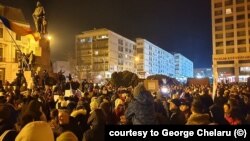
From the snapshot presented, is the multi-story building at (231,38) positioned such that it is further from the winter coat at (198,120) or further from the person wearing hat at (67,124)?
the winter coat at (198,120)

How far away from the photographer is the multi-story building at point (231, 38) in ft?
275

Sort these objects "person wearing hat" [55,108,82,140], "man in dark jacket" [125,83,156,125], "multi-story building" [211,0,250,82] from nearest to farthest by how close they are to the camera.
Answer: "person wearing hat" [55,108,82,140]
"man in dark jacket" [125,83,156,125]
"multi-story building" [211,0,250,82]

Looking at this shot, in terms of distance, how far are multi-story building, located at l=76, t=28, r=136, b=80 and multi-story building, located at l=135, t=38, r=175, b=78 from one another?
647 cm

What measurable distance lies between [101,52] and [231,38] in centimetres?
4323

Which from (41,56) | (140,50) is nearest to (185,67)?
(140,50)

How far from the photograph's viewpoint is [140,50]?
12450 centimetres

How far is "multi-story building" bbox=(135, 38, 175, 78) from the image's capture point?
12400 centimetres

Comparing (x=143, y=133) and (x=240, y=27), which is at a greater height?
(x=240, y=27)

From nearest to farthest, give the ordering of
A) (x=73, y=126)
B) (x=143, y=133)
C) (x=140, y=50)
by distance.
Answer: (x=143, y=133) < (x=73, y=126) < (x=140, y=50)

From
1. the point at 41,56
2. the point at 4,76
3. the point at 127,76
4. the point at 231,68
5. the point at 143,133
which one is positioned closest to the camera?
the point at 143,133

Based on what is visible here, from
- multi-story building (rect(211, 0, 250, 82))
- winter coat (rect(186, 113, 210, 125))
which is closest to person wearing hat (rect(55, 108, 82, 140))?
winter coat (rect(186, 113, 210, 125))

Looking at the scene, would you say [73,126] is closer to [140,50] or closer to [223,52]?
[223,52]

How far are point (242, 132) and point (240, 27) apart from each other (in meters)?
87.7

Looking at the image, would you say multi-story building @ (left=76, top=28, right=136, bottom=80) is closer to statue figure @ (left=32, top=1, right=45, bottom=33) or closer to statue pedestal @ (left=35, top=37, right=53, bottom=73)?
statue pedestal @ (left=35, top=37, right=53, bottom=73)
